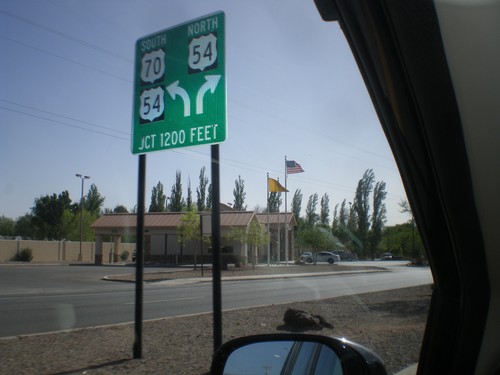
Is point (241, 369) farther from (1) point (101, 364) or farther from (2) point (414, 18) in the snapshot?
(1) point (101, 364)

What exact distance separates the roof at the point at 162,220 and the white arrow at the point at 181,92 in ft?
89.2

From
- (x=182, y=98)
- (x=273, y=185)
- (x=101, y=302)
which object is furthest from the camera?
(x=273, y=185)

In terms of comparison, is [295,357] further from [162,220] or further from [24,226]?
[24,226]

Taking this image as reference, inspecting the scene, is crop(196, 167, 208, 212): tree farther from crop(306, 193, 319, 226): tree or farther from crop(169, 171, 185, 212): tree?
crop(306, 193, 319, 226): tree

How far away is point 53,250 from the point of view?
52.9 m

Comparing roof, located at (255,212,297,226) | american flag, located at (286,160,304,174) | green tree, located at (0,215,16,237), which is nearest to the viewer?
american flag, located at (286,160,304,174)

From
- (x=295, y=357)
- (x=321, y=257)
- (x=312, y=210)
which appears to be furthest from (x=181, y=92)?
(x=321, y=257)

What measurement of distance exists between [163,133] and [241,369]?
5686mm

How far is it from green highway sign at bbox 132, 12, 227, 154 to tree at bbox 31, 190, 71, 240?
54.8m

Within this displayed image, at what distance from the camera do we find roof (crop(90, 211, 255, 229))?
38219 mm

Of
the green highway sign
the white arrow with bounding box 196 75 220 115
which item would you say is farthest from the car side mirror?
the white arrow with bounding box 196 75 220 115

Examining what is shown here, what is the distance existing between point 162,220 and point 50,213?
85.8 ft

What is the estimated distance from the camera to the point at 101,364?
708 centimetres

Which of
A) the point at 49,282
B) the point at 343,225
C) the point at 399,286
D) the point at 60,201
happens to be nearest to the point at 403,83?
the point at 343,225
